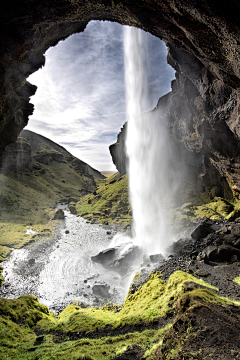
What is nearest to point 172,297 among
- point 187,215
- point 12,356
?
point 12,356

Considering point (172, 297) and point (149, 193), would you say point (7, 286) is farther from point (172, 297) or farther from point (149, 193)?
point (149, 193)

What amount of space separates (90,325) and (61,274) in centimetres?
1641

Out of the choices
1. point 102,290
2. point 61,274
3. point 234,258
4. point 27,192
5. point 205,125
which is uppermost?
point 27,192

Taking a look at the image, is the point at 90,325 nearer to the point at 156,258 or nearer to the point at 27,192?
the point at 156,258

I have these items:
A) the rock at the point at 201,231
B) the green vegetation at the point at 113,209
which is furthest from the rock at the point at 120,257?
the green vegetation at the point at 113,209

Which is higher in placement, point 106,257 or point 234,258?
point 106,257

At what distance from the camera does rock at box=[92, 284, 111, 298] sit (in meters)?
20.1

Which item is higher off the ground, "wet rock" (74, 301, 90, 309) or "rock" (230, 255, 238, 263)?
→ "rock" (230, 255, 238, 263)

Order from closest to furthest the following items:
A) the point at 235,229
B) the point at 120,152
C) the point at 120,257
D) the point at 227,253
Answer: the point at 227,253 → the point at 235,229 → the point at 120,257 → the point at 120,152

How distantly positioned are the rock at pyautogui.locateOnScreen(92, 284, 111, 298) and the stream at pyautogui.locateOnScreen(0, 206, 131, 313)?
131 mm

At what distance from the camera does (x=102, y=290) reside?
67.6 ft

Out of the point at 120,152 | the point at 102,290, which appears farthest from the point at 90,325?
the point at 120,152

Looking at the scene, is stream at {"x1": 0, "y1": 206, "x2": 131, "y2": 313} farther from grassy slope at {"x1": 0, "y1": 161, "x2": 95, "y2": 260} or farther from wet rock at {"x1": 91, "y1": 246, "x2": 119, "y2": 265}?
grassy slope at {"x1": 0, "y1": 161, "x2": 95, "y2": 260}

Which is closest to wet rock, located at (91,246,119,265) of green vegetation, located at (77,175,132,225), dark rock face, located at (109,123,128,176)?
green vegetation, located at (77,175,132,225)
